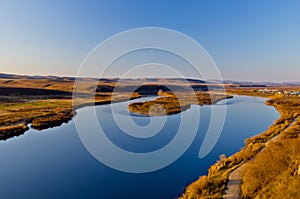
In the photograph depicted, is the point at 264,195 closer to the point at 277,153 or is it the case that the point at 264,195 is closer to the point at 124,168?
the point at 277,153

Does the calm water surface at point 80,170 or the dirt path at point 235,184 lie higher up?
the dirt path at point 235,184

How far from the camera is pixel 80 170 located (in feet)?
45.1

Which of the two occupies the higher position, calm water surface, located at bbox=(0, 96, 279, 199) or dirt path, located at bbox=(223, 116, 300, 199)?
dirt path, located at bbox=(223, 116, 300, 199)

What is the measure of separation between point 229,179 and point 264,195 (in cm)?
205

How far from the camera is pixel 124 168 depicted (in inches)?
567

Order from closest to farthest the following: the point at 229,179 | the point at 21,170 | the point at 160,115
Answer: the point at 229,179, the point at 21,170, the point at 160,115

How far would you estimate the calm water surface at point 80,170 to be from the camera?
11078 mm

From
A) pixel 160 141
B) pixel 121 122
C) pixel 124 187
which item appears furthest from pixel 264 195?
pixel 121 122

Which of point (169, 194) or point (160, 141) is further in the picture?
point (160, 141)

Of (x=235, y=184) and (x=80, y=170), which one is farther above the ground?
(x=235, y=184)

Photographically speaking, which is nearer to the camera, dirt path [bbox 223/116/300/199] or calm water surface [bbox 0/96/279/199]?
dirt path [bbox 223/116/300/199]

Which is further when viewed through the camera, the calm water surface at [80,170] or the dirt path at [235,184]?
the calm water surface at [80,170]

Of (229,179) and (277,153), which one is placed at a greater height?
(277,153)

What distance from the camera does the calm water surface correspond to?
36.3 ft
